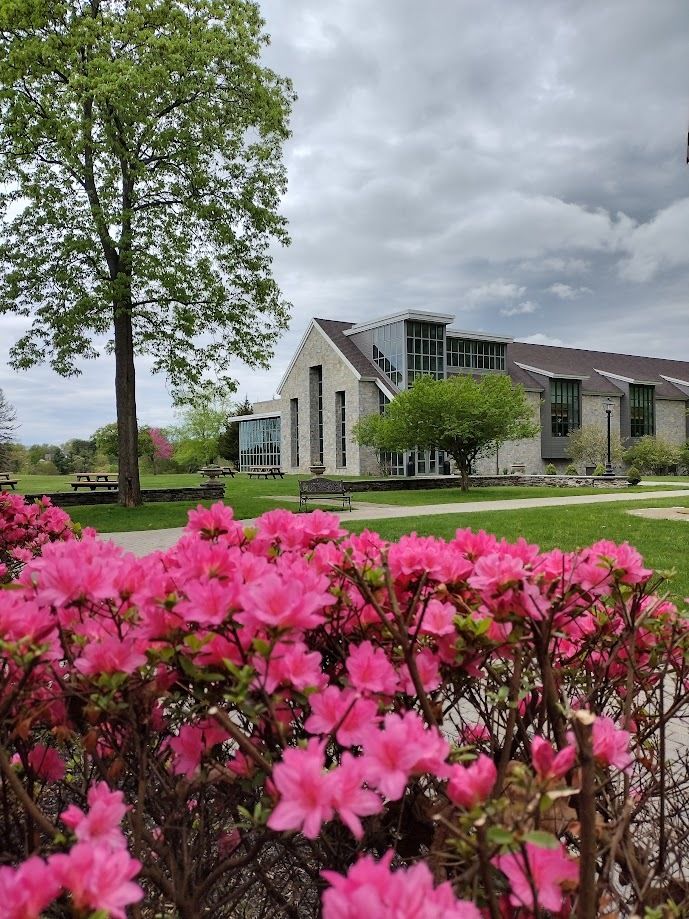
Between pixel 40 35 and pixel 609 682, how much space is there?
20.7 m

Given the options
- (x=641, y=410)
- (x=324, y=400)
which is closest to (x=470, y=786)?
(x=324, y=400)

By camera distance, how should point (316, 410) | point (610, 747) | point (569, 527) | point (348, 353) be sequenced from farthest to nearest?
1. point (316, 410)
2. point (348, 353)
3. point (569, 527)
4. point (610, 747)

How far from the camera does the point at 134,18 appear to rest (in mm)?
15742

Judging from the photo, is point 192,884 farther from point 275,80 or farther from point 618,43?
point 275,80

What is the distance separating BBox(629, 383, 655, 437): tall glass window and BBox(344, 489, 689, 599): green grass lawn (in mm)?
34091

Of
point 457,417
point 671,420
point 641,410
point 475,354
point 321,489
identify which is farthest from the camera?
point 671,420

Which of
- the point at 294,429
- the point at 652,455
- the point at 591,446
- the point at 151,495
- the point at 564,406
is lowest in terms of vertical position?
the point at 151,495

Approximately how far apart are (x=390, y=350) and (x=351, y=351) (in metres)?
3.17

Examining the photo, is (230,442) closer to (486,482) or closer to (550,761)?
(486,482)

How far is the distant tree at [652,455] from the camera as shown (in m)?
43.4

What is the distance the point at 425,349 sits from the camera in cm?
3900

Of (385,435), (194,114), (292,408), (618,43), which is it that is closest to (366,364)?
(292,408)

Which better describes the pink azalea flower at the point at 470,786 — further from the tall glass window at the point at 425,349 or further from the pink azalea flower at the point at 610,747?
the tall glass window at the point at 425,349

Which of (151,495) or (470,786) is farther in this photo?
(151,495)
